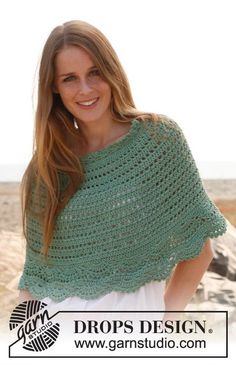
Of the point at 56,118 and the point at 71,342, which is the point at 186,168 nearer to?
the point at 56,118

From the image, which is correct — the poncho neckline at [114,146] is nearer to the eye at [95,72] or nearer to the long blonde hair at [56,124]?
the long blonde hair at [56,124]

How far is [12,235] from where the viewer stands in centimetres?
495

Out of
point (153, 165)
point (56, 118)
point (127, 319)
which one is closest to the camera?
point (127, 319)

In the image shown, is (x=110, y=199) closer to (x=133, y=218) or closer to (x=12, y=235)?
(x=133, y=218)

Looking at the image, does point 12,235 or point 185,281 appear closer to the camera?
point 185,281

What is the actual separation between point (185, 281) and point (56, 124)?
731 millimetres

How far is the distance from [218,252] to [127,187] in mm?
2291

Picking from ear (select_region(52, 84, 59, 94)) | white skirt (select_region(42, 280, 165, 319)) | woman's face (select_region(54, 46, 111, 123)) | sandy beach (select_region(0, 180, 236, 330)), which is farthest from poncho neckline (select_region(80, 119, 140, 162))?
white skirt (select_region(42, 280, 165, 319))

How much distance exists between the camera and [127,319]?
68.8 inches

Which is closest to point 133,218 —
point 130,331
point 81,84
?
point 130,331

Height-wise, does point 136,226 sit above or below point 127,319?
above

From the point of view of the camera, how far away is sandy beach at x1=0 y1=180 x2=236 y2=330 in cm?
377

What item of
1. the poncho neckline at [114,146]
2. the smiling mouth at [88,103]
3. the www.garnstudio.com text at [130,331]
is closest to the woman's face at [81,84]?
the smiling mouth at [88,103]

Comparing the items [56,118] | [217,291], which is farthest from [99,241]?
[217,291]
